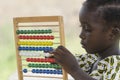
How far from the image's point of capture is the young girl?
3.07 ft

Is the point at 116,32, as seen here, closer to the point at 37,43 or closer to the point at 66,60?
the point at 66,60

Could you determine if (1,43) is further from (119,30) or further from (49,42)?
(119,30)

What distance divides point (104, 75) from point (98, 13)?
0.22 metres

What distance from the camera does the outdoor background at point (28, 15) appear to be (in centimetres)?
142

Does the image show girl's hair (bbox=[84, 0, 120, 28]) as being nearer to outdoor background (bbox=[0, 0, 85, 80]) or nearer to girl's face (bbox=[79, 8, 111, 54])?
girl's face (bbox=[79, 8, 111, 54])

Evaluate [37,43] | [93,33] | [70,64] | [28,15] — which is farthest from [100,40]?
[28,15]

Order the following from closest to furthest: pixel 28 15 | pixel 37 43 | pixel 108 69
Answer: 1. pixel 108 69
2. pixel 37 43
3. pixel 28 15

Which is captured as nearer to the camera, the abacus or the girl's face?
the girl's face

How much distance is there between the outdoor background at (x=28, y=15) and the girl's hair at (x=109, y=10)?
1.40 feet

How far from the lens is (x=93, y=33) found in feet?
3.23

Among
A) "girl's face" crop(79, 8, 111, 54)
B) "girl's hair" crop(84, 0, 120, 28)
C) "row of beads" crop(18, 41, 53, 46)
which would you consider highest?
"girl's hair" crop(84, 0, 120, 28)

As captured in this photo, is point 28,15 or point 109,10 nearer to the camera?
point 109,10

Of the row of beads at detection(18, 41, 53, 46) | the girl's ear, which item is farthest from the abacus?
the girl's ear

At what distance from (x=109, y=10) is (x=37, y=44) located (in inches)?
20.2
